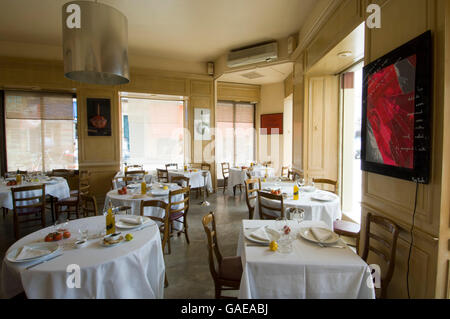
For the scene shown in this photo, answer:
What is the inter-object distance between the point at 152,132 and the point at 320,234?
643 centimetres

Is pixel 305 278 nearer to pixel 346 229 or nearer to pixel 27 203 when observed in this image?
pixel 346 229

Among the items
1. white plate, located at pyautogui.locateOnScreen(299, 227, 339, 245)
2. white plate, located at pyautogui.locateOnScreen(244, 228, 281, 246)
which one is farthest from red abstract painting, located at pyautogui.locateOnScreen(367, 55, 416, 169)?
white plate, located at pyautogui.locateOnScreen(244, 228, 281, 246)

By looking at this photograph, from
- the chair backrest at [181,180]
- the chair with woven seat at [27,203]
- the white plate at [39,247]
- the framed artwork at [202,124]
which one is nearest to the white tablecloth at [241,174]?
the framed artwork at [202,124]

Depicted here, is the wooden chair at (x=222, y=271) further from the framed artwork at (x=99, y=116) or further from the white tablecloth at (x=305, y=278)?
the framed artwork at (x=99, y=116)

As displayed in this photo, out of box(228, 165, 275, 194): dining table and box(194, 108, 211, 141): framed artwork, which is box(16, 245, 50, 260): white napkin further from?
box(194, 108, 211, 141): framed artwork

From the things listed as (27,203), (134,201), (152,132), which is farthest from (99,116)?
(134,201)

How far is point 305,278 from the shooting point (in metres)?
1.56

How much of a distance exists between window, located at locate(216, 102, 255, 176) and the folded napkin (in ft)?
21.0

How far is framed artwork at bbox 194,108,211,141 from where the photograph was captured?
23.6 feet

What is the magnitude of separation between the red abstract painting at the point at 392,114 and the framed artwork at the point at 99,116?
5994 millimetres

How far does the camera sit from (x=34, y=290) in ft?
4.95

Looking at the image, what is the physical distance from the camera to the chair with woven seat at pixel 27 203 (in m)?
3.63

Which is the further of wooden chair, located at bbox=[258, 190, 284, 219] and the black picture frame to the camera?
wooden chair, located at bbox=[258, 190, 284, 219]

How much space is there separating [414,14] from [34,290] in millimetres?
3366
